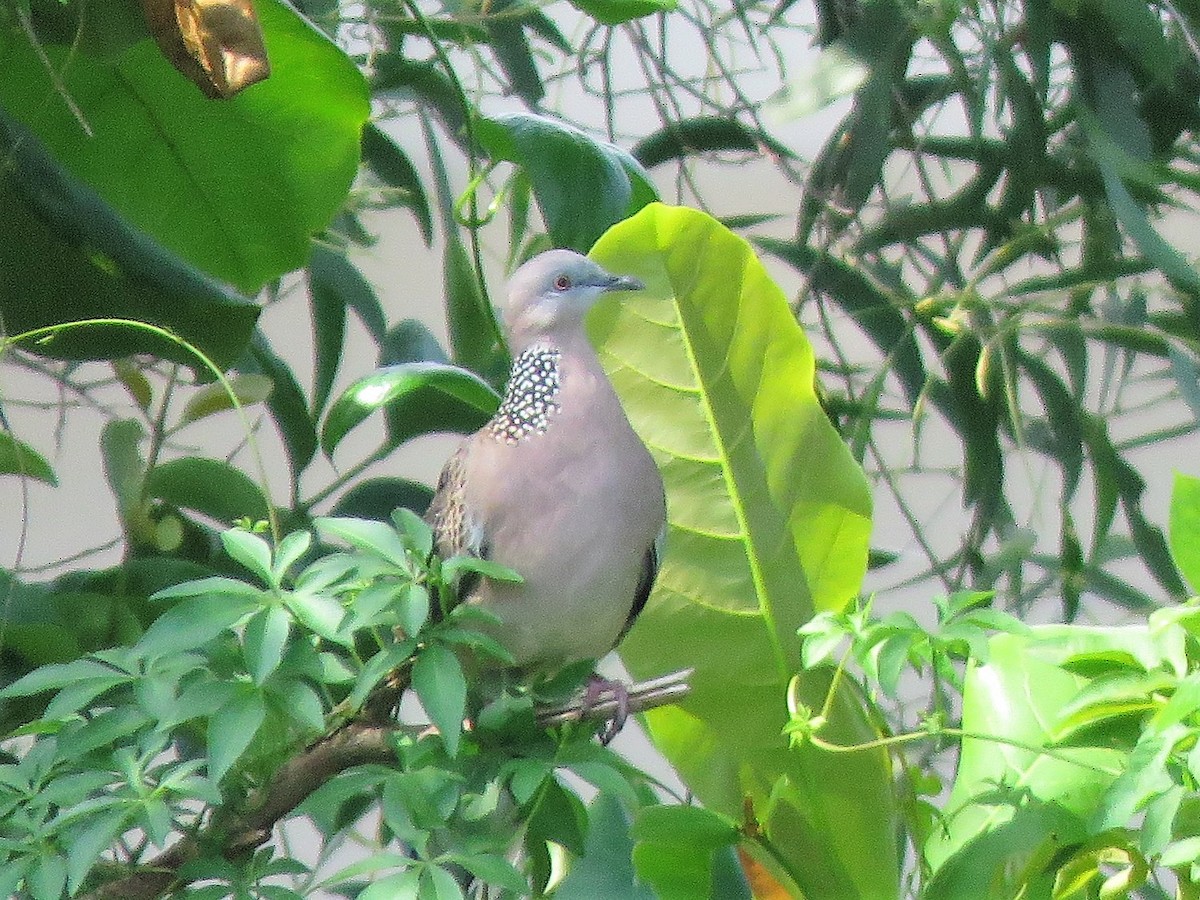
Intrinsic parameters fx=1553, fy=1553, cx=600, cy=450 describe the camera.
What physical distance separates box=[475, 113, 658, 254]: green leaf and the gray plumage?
0.08 m

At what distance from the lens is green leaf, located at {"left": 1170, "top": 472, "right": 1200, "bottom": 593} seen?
0.81 meters

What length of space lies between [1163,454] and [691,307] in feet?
5.15

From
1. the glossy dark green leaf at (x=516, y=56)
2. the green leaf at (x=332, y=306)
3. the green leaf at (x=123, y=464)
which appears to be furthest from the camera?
the glossy dark green leaf at (x=516, y=56)

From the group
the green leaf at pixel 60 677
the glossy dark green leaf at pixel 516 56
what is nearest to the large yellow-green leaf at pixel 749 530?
the green leaf at pixel 60 677

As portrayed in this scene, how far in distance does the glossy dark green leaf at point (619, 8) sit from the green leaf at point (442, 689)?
Result: 0.50 metres

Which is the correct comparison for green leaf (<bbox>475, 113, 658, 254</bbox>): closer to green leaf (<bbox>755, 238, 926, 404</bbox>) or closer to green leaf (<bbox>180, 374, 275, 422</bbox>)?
green leaf (<bbox>180, 374, 275, 422</bbox>)

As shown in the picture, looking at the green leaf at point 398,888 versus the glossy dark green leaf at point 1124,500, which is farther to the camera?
the glossy dark green leaf at point 1124,500

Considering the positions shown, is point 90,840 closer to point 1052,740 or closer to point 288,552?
point 288,552

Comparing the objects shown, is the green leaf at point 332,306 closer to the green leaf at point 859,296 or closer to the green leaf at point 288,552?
the green leaf at point 859,296

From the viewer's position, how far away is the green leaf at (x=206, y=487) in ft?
3.53

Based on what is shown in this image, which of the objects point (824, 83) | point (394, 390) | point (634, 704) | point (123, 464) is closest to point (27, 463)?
point (123, 464)

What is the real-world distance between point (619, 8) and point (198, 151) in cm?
28

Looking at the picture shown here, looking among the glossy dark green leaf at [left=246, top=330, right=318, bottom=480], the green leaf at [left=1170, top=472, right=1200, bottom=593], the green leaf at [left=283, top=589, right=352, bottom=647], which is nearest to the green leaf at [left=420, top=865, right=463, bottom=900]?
the green leaf at [left=283, top=589, right=352, bottom=647]

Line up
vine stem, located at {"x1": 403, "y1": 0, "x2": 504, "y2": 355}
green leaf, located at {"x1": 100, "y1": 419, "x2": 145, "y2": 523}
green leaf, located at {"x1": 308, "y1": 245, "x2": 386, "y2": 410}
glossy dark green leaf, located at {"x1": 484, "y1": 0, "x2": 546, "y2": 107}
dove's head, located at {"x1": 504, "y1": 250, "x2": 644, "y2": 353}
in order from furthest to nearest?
glossy dark green leaf, located at {"x1": 484, "y1": 0, "x2": 546, "y2": 107}, green leaf, located at {"x1": 308, "y1": 245, "x2": 386, "y2": 410}, green leaf, located at {"x1": 100, "y1": 419, "x2": 145, "y2": 523}, vine stem, located at {"x1": 403, "y1": 0, "x2": 504, "y2": 355}, dove's head, located at {"x1": 504, "y1": 250, "x2": 644, "y2": 353}
